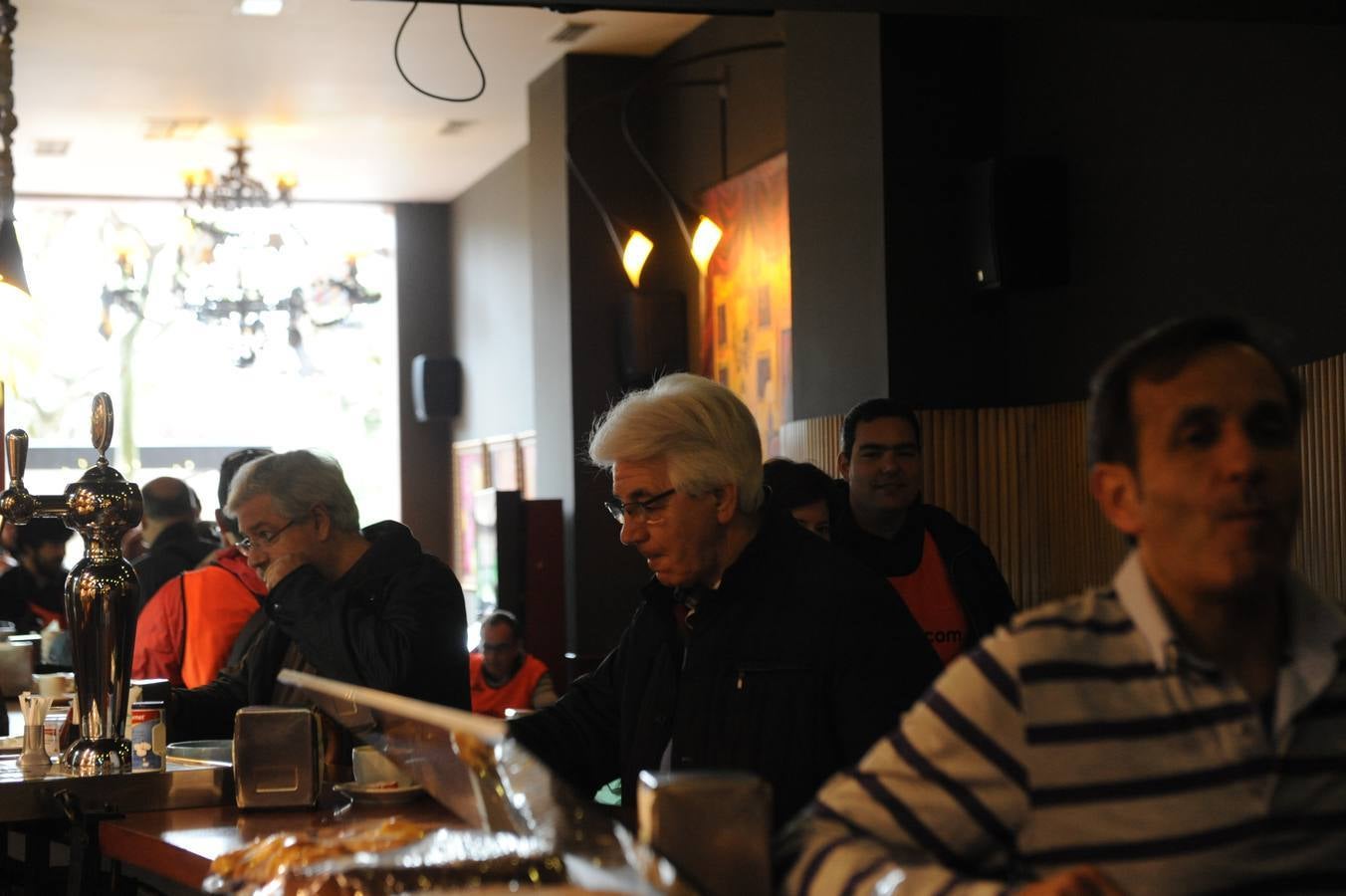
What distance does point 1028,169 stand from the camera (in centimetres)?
578

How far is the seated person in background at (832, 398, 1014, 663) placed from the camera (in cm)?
434

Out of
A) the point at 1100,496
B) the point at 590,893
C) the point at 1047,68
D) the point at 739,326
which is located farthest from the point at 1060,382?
the point at 590,893

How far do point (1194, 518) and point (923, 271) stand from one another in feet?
15.4

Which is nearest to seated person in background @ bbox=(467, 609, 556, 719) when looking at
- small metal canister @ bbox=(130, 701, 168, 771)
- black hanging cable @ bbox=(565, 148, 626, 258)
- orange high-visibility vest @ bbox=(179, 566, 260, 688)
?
black hanging cable @ bbox=(565, 148, 626, 258)

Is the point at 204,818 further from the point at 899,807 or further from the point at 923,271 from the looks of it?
the point at 923,271

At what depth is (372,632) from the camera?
344cm

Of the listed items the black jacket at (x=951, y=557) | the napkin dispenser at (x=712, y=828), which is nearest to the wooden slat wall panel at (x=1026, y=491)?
the black jacket at (x=951, y=557)

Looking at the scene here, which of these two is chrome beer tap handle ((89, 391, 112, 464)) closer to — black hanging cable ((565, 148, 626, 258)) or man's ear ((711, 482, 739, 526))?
man's ear ((711, 482, 739, 526))

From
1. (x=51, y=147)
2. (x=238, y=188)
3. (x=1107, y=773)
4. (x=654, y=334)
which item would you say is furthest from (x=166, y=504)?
(x=51, y=147)

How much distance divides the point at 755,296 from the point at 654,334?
39.3 inches

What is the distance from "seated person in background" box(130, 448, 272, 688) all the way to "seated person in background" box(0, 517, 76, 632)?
2692mm

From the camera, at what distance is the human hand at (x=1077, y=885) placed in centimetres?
133

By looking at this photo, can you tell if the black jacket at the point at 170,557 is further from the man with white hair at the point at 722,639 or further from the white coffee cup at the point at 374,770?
the man with white hair at the point at 722,639

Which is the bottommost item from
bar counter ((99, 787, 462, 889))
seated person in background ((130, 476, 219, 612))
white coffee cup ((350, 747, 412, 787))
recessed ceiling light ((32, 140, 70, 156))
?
bar counter ((99, 787, 462, 889))
